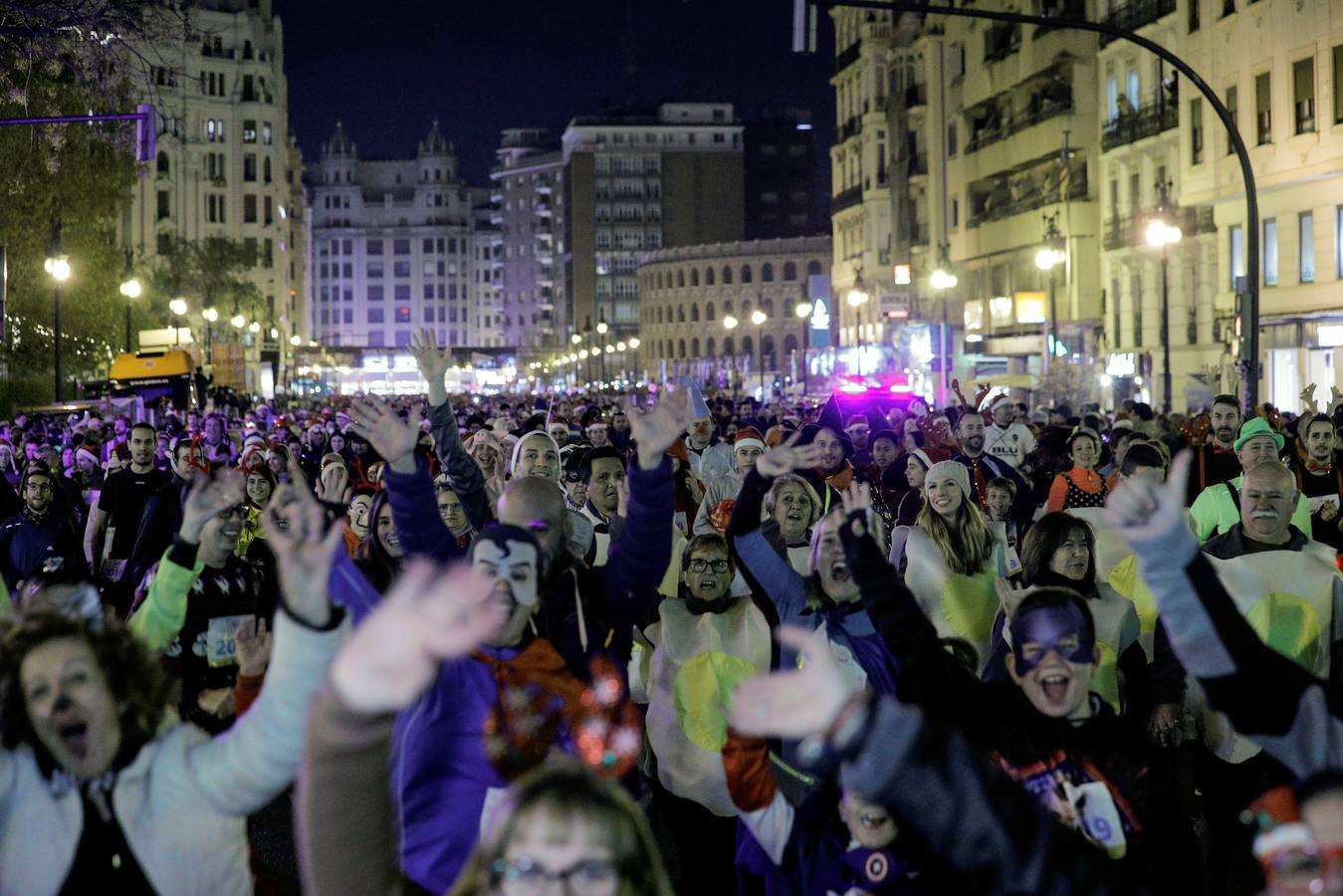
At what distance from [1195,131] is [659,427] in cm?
3938

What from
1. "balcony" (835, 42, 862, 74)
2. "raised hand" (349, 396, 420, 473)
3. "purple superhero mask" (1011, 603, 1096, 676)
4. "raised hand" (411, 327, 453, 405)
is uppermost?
"balcony" (835, 42, 862, 74)

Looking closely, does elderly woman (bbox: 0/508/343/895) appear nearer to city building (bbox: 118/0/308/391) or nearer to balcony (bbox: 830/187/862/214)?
balcony (bbox: 830/187/862/214)

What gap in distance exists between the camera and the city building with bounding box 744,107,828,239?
634ft

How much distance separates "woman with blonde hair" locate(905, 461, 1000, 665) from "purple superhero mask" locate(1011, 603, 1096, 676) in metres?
2.78

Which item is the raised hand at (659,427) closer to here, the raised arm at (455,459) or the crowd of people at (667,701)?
the crowd of people at (667,701)

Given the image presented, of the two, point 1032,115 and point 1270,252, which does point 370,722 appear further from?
point 1032,115

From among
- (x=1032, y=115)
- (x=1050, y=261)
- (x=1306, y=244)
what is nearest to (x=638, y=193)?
(x=1032, y=115)

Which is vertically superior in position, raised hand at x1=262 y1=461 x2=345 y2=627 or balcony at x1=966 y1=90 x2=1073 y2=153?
balcony at x1=966 y1=90 x2=1073 y2=153

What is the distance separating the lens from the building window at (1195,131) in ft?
139

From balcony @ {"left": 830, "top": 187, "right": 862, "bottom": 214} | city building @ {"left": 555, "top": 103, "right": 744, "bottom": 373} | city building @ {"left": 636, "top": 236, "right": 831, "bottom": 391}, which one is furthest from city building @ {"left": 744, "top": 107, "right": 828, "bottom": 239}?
balcony @ {"left": 830, "top": 187, "right": 862, "bottom": 214}

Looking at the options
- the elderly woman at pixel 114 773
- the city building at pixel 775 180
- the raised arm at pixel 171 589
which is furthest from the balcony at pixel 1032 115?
the city building at pixel 775 180

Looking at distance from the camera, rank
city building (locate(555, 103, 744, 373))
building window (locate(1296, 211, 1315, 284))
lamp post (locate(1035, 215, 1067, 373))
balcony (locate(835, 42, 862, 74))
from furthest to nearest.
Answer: city building (locate(555, 103, 744, 373))
balcony (locate(835, 42, 862, 74))
lamp post (locate(1035, 215, 1067, 373))
building window (locate(1296, 211, 1315, 284))

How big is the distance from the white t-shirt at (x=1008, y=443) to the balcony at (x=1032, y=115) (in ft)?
138

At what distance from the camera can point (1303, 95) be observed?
36.7m
